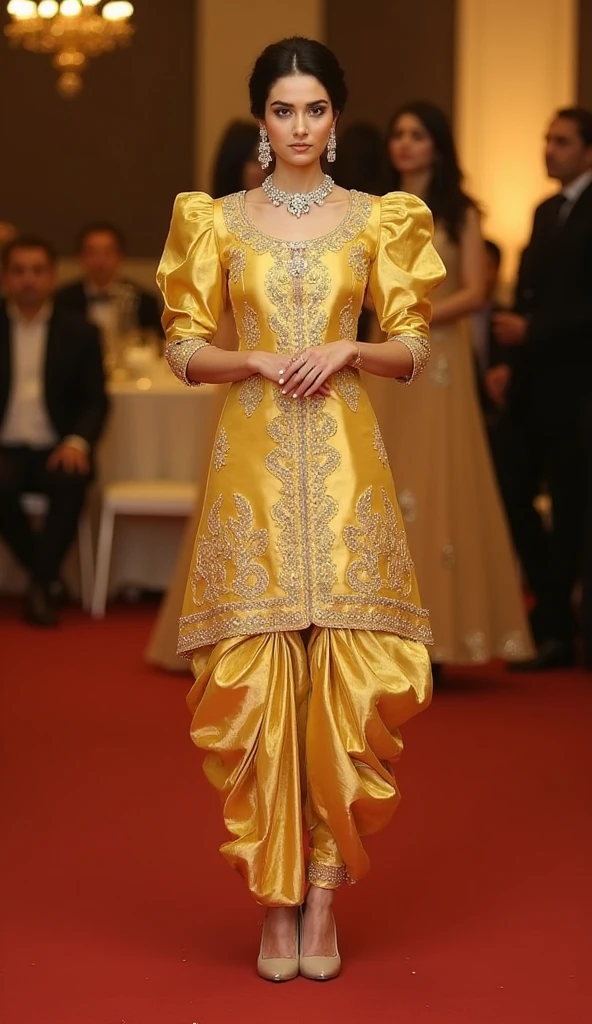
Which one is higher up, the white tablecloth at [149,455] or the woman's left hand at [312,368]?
the woman's left hand at [312,368]

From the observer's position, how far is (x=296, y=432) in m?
2.69

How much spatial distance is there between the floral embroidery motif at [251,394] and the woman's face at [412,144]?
2095 millimetres

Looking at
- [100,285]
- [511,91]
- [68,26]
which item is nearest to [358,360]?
[100,285]

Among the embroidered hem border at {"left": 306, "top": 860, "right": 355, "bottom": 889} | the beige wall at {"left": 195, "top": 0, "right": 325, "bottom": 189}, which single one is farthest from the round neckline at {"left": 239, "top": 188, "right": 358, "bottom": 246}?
the beige wall at {"left": 195, "top": 0, "right": 325, "bottom": 189}

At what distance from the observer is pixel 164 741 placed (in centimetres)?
432

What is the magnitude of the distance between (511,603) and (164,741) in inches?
47.8

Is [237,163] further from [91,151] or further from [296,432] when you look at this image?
[91,151]

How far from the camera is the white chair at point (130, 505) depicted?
6.32 meters

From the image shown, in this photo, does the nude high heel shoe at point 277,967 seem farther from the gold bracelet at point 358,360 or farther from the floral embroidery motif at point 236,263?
the floral embroidery motif at point 236,263

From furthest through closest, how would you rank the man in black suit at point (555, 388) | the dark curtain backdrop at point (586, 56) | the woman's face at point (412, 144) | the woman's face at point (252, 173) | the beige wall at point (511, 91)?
the dark curtain backdrop at point (586, 56) → the beige wall at point (511, 91) → the man in black suit at point (555, 388) → the woman's face at point (252, 173) → the woman's face at point (412, 144)

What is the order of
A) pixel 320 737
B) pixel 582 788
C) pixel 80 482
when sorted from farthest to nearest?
pixel 80 482, pixel 582 788, pixel 320 737

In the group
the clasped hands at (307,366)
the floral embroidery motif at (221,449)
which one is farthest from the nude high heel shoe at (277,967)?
the clasped hands at (307,366)

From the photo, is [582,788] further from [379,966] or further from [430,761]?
[379,966]

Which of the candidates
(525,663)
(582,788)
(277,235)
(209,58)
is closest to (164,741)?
(582,788)
